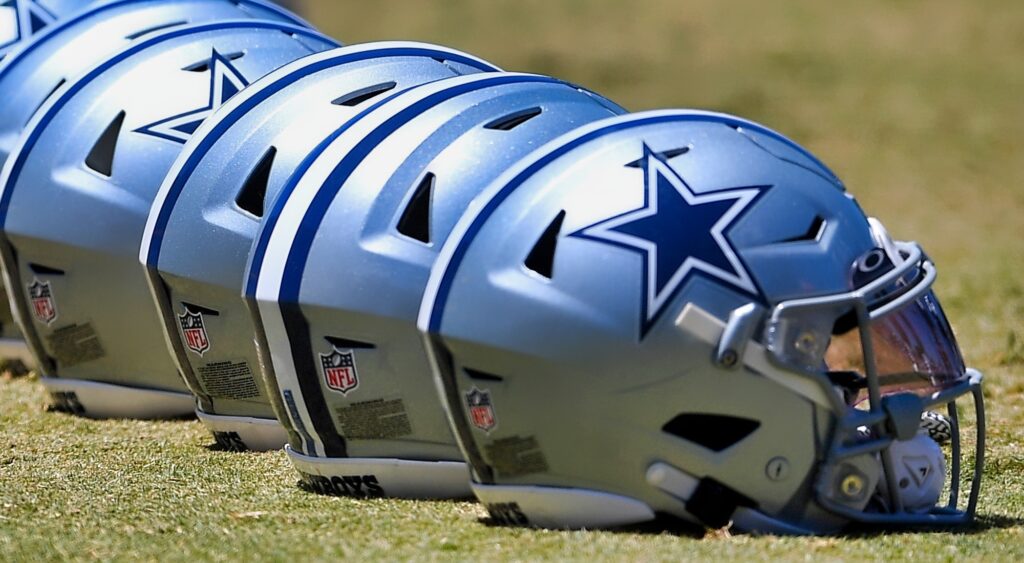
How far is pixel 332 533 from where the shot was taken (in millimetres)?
4387

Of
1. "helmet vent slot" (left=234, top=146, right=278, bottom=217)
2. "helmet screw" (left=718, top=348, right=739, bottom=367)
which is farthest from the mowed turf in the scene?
"helmet vent slot" (left=234, top=146, right=278, bottom=217)

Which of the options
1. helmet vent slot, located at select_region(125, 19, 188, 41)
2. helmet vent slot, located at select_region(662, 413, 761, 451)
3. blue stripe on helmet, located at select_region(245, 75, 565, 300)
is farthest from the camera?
helmet vent slot, located at select_region(125, 19, 188, 41)

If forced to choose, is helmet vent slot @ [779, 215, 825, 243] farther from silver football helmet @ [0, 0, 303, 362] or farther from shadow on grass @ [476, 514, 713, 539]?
silver football helmet @ [0, 0, 303, 362]

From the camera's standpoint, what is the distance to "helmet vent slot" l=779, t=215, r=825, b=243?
418cm

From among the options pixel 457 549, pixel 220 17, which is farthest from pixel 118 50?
pixel 457 549

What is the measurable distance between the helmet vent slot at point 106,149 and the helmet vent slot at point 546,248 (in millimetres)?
2861

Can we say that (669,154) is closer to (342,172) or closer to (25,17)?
(342,172)

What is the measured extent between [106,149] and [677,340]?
3.33 meters

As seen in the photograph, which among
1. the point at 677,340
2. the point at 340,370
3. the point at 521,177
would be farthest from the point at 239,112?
the point at 677,340

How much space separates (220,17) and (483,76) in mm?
2772

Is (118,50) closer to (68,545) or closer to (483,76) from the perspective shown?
(483,76)

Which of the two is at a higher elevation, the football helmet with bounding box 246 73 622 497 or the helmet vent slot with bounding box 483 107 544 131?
the helmet vent slot with bounding box 483 107 544 131

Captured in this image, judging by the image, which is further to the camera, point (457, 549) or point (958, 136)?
point (958, 136)

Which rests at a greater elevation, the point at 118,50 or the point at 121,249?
the point at 118,50
